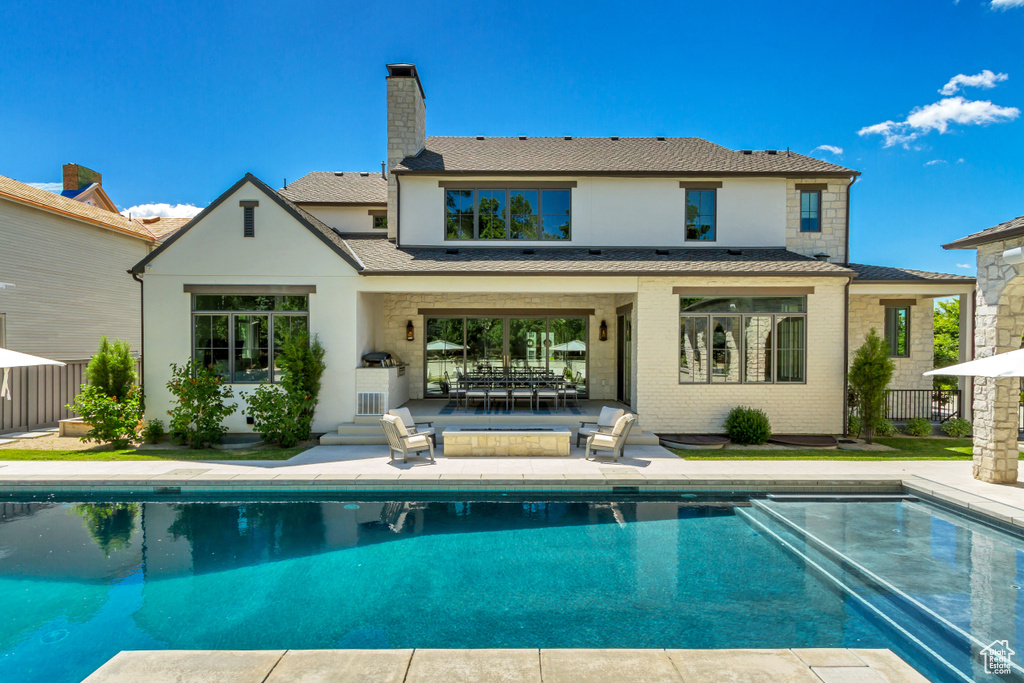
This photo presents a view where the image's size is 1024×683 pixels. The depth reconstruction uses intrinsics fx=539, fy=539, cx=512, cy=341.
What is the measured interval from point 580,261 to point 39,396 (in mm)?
15688

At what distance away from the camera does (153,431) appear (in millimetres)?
12727

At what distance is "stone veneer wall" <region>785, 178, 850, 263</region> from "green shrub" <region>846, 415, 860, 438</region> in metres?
4.85

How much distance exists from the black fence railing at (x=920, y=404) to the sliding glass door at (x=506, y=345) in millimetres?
8878

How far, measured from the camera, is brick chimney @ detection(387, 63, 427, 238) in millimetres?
15977

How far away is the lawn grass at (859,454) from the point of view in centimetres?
1122

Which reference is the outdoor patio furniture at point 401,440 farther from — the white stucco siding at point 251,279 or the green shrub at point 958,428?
the green shrub at point 958,428

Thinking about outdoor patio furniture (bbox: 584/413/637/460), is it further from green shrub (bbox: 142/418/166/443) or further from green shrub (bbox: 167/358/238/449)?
green shrub (bbox: 142/418/166/443)

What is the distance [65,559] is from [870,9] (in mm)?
23413

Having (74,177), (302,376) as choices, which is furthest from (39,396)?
(74,177)

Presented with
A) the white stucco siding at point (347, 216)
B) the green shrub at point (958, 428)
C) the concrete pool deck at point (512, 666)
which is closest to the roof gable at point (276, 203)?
the white stucco siding at point (347, 216)

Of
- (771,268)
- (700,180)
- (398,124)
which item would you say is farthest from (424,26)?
(771,268)

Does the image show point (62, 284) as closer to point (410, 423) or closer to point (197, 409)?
point (197, 409)

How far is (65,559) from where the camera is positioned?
6.75m

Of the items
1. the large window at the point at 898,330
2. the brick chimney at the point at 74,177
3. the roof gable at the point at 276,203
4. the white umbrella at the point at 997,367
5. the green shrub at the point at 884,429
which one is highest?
the brick chimney at the point at 74,177
